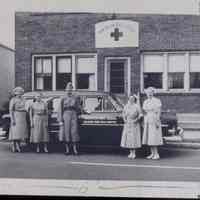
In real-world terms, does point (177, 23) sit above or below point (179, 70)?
above

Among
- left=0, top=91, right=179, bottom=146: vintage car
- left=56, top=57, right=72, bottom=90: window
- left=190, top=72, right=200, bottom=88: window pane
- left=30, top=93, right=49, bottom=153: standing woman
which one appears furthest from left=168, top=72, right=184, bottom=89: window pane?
left=30, top=93, right=49, bottom=153: standing woman

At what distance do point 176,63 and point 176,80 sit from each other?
311mm

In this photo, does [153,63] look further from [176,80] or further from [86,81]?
[86,81]

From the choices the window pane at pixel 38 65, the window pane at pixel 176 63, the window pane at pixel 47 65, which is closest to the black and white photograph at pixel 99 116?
the window pane at pixel 176 63

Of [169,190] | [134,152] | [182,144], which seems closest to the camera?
[169,190]

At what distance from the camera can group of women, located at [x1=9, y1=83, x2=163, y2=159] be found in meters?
4.90

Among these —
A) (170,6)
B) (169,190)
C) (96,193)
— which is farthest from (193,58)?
(96,193)

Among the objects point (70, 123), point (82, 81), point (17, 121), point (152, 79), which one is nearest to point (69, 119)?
point (70, 123)

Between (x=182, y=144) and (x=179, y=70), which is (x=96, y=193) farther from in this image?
(x=179, y=70)

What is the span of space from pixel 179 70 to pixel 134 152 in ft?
6.65

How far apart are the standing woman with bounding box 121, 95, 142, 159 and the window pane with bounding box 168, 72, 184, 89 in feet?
4.51

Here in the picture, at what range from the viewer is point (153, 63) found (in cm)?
662

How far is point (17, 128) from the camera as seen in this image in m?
5.05

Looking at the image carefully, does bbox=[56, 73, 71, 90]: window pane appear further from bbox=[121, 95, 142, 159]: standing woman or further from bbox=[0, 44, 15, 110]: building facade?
bbox=[121, 95, 142, 159]: standing woman
